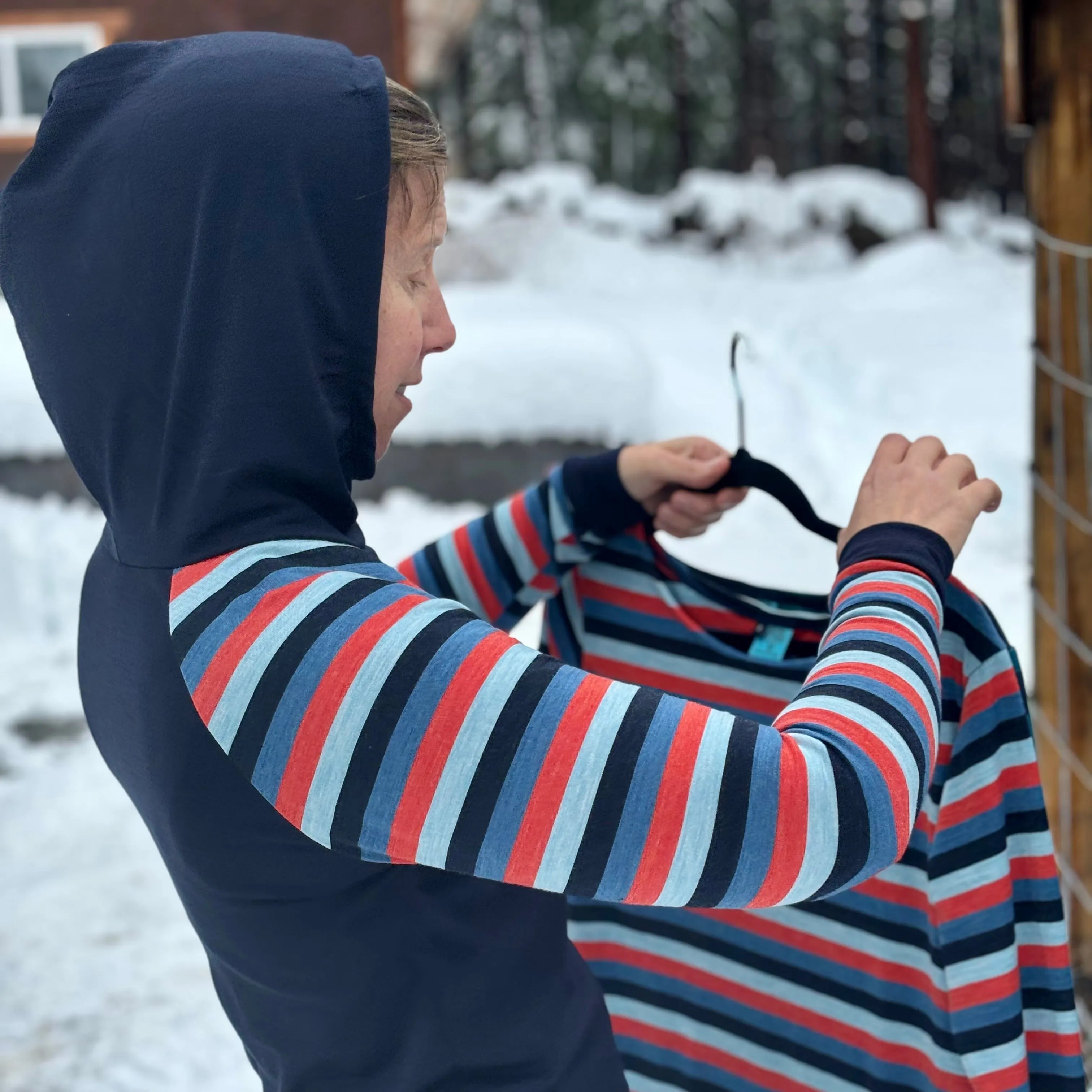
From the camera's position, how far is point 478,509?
16.1 feet

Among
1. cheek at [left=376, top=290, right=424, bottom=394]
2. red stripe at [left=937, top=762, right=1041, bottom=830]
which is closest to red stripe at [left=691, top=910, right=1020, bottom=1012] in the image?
red stripe at [left=937, top=762, right=1041, bottom=830]

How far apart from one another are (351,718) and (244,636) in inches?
3.3

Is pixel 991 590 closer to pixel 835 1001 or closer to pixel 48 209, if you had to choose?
pixel 835 1001

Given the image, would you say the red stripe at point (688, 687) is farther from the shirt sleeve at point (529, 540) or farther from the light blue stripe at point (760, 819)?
the light blue stripe at point (760, 819)

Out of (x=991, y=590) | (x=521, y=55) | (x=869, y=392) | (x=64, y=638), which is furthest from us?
(x=521, y=55)

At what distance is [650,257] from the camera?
51.0 feet

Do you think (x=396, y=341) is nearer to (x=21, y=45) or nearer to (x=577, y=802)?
(x=577, y=802)

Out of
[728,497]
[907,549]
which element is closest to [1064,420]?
[728,497]

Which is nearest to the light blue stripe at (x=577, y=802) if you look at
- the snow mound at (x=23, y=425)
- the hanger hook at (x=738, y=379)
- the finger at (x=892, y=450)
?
the finger at (x=892, y=450)

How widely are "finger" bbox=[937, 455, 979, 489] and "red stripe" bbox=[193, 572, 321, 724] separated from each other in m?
0.47

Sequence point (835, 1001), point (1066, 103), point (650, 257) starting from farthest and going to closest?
point (650, 257)
point (1066, 103)
point (835, 1001)

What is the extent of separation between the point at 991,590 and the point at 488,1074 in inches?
140

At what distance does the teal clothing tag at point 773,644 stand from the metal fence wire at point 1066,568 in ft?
3.17

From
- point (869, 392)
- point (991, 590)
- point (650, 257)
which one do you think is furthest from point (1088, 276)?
point (650, 257)
